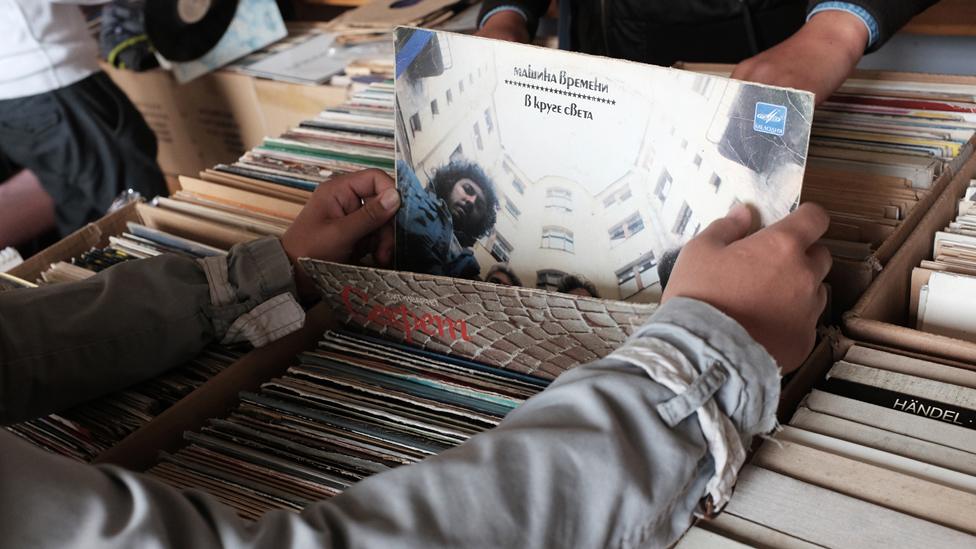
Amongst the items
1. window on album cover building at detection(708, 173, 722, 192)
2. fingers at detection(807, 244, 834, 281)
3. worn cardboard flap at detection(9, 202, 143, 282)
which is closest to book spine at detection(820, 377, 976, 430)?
fingers at detection(807, 244, 834, 281)

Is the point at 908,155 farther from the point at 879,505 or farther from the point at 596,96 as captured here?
the point at 879,505

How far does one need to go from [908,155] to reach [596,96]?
20.8 inches

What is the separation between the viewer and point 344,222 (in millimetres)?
1005

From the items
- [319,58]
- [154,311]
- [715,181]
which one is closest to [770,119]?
[715,181]

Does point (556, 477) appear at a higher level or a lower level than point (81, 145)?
higher

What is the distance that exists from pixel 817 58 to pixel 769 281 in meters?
0.52

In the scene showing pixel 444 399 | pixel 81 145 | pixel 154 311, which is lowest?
pixel 81 145

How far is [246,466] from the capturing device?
2.64ft

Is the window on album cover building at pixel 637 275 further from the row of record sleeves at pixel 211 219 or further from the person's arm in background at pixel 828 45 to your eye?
the row of record sleeves at pixel 211 219

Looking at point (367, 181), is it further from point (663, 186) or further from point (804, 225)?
point (804, 225)

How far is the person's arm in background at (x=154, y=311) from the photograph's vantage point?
0.84 meters

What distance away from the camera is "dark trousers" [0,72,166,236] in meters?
2.27

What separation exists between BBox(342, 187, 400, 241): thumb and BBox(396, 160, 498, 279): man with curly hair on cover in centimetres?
1

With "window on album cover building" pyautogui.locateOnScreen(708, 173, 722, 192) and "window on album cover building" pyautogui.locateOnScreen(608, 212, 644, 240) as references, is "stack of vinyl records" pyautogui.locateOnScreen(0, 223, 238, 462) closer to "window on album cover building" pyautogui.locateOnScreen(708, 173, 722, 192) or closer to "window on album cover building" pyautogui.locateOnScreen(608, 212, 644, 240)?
"window on album cover building" pyautogui.locateOnScreen(608, 212, 644, 240)
